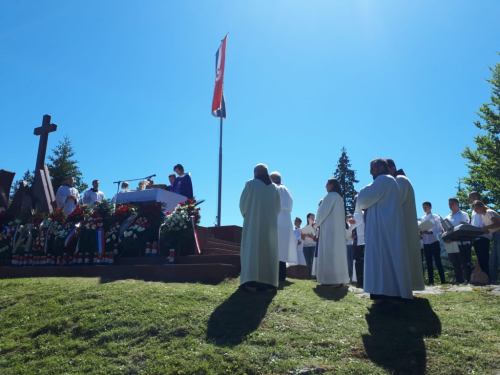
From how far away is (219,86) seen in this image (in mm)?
20078

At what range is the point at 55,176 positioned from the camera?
30391mm

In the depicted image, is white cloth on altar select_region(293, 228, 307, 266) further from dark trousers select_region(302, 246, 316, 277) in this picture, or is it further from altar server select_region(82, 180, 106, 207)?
altar server select_region(82, 180, 106, 207)

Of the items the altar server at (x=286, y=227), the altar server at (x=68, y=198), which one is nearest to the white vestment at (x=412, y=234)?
the altar server at (x=286, y=227)

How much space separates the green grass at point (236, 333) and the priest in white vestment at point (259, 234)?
0.33 metres

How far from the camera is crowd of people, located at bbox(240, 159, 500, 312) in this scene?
23.0 feet

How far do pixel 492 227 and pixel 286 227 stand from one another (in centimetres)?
454

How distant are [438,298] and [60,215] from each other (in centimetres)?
1063

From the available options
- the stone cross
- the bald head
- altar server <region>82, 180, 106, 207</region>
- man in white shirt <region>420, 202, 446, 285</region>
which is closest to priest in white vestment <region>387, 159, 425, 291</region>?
the bald head

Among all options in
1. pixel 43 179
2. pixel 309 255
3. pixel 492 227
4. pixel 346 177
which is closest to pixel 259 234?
pixel 492 227

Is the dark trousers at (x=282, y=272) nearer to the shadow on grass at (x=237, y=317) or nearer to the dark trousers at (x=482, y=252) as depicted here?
the shadow on grass at (x=237, y=317)

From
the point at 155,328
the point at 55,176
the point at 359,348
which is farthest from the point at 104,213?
the point at 55,176

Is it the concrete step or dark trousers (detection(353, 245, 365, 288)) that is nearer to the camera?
the concrete step

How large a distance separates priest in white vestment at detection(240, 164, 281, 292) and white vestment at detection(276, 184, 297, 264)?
2.14 metres

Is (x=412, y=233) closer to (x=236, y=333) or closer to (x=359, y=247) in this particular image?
(x=236, y=333)
